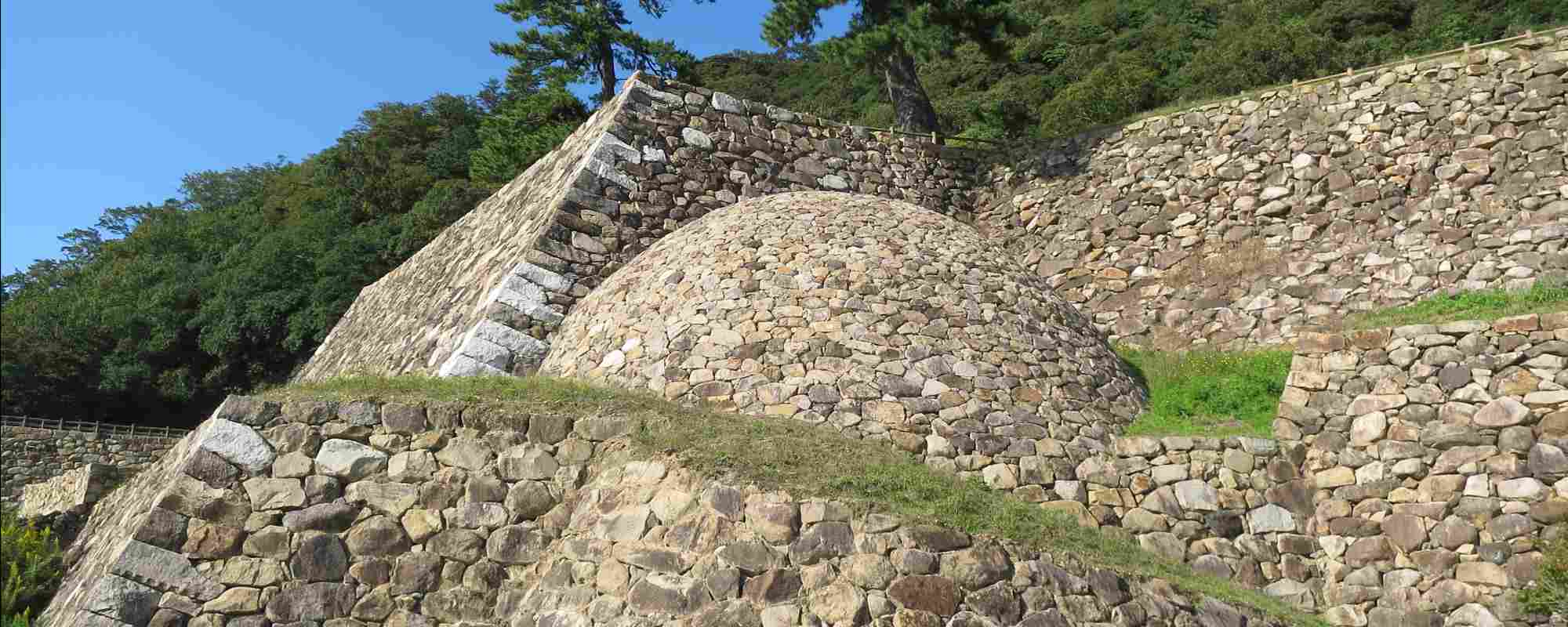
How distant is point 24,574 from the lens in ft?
33.7

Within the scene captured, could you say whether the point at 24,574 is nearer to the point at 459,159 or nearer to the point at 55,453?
the point at 55,453

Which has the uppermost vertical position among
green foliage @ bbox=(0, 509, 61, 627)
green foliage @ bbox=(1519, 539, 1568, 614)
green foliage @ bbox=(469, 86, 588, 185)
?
green foliage @ bbox=(469, 86, 588, 185)

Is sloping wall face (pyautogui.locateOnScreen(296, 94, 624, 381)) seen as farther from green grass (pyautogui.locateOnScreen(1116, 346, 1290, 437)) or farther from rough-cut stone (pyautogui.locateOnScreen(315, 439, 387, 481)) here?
green grass (pyautogui.locateOnScreen(1116, 346, 1290, 437))

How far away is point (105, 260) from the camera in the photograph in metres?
39.5

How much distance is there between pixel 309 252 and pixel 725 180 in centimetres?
1917

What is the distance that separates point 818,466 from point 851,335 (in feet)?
8.30

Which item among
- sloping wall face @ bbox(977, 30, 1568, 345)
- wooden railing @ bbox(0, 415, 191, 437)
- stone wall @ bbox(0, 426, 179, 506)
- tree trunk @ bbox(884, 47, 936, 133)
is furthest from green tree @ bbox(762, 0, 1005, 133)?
wooden railing @ bbox(0, 415, 191, 437)

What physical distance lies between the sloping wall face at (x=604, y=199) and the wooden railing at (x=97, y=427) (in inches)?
440

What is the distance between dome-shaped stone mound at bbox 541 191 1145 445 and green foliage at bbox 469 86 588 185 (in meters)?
15.4

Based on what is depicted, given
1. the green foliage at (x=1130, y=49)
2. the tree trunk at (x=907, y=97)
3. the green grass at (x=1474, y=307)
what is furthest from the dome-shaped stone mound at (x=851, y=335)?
the tree trunk at (x=907, y=97)

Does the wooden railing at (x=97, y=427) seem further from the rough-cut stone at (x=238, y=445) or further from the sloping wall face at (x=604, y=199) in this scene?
the rough-cut stone at (x=238, y=445)

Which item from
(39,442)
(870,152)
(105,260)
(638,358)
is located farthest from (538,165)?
(105,260)

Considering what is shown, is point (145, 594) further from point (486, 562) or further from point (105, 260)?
point (105, 260)

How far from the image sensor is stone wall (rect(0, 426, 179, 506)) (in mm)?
20531
